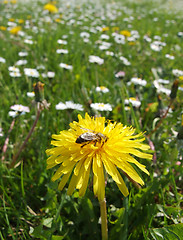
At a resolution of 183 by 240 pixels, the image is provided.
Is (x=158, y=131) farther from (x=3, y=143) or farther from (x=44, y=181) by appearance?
(x=3, y=143)

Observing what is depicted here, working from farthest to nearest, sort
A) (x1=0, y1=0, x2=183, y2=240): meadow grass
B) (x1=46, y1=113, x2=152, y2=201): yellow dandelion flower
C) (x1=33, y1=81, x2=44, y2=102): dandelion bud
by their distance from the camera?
(x1=33, y1=81, x2=44, y2=102): dandelion bud, (x1=0, y1=0, x2=183, y2=240): meadow grass, (x1=46, y1=113, x2=152, y2=201): yellow dandelion flower

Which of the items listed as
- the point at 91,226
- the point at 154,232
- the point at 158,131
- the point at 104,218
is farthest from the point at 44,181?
the point at 158,131

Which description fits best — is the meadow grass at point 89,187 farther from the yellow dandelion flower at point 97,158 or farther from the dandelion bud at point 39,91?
the yellow dandelion flower at point 97,158

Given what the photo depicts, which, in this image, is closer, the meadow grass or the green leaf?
the green leaf

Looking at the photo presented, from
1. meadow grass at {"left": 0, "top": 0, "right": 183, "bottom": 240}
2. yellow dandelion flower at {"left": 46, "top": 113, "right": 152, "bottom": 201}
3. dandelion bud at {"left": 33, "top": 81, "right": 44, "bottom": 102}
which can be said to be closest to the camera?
yellow dandelion flower at {"left": 46, "top": 113, "right": 152, "bottom": 201}

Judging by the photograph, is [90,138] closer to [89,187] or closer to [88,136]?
[88,136]

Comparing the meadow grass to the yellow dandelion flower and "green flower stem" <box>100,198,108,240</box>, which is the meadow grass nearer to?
"green flower stem" <box>100,198,108,240</box>

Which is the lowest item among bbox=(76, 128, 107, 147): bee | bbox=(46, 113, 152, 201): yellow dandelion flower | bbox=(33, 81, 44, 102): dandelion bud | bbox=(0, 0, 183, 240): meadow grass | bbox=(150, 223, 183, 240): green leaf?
bbox=(0, 0, 183, 240): meadow grass

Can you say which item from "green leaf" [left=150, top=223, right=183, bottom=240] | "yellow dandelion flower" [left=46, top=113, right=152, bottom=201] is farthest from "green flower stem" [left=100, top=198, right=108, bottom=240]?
"green leaf" [left=150, top=223, right=183, bottom=240]
